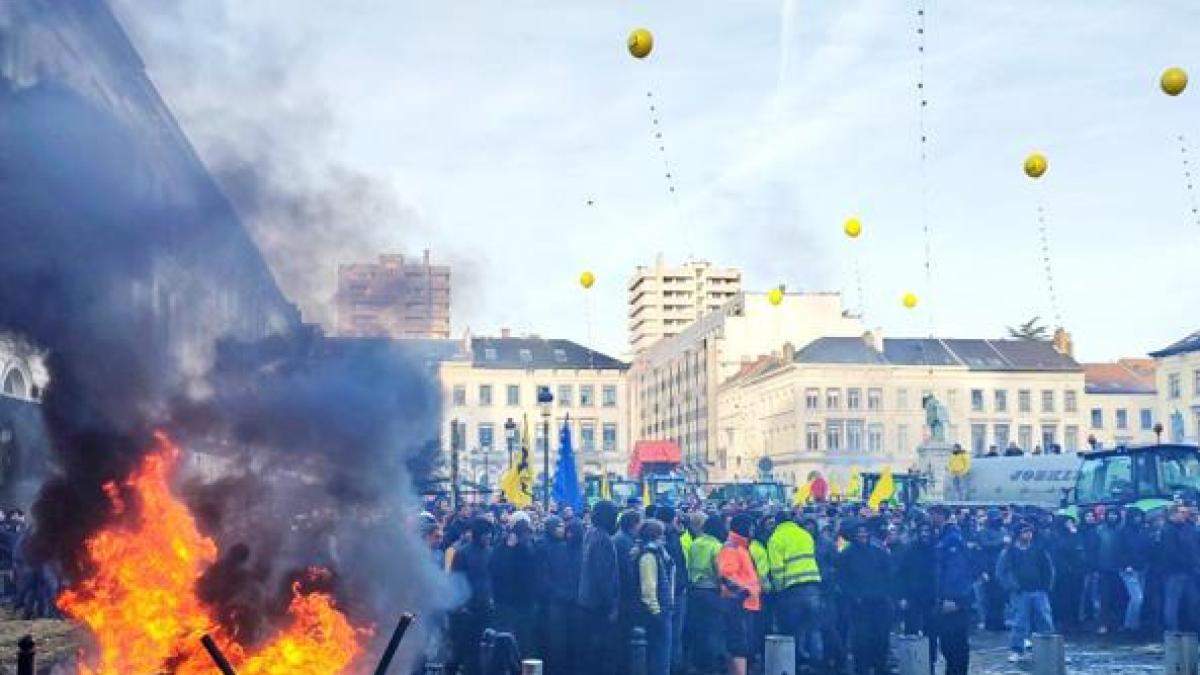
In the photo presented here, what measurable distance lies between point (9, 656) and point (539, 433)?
318 feet

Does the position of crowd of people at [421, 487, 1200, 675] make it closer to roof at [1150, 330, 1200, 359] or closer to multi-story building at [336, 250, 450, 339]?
multi-story building at [336, 250, 450, 339]

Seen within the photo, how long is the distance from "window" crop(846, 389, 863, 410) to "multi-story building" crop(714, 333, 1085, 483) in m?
0.08

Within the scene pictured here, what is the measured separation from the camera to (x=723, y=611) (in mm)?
15727

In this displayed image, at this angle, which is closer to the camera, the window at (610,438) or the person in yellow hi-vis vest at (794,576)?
the person in yellow hi-vis vest at (794,576)

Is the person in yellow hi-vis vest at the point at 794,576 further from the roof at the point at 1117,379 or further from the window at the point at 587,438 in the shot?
the window at the point at 587,438

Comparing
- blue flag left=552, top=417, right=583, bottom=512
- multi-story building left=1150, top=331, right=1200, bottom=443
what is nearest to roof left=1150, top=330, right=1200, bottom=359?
multi-story building left=1150, top=331, right=1200, bottom=443

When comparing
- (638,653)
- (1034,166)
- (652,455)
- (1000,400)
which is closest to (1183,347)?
(1000,400)

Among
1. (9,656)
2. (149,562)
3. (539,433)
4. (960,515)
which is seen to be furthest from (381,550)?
(539,433)

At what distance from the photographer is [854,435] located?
92.6 metres

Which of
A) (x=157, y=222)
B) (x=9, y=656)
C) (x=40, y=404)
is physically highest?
(x=157, y=222)

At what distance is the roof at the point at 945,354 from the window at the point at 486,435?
2537 cm

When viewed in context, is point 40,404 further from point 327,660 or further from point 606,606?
point 606,606

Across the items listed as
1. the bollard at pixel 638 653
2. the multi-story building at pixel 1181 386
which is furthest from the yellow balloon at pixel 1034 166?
the multi-story building at pixel 1181 386

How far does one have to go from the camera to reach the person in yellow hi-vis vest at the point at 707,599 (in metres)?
15.8
